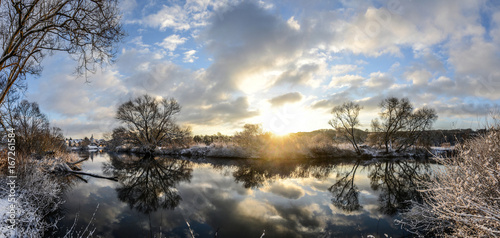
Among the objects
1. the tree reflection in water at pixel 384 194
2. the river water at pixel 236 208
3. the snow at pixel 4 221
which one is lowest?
the tree reflection in water at pixel 384 194

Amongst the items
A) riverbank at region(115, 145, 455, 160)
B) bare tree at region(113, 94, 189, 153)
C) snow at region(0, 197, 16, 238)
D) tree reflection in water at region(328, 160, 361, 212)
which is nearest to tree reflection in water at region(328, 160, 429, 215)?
tree reflection in water at region(328, 160, 361, 212)

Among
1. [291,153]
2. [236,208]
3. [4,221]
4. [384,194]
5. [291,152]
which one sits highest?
[4,221]

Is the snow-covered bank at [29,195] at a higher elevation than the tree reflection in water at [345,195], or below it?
higher

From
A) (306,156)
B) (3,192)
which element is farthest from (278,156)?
(3,192)

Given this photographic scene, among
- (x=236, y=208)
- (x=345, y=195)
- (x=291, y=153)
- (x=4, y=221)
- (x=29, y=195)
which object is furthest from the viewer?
(x=291, y=153)

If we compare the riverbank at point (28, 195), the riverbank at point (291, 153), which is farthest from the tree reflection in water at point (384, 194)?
the riverbank at point (291, 153)

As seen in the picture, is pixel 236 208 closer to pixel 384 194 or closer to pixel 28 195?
pixel 28 195

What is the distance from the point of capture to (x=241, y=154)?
26734 millimetres

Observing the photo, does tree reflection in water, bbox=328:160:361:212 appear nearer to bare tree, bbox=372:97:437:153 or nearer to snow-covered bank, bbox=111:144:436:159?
snow-covered bank, bbox=111:144:436:159

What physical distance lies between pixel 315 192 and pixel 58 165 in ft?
61.0

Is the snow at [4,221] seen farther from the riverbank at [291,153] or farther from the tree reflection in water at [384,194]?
the riverbank at [291,153]

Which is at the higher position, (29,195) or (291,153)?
(29,195)

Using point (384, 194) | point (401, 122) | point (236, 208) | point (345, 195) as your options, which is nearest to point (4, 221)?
point (236, 208)

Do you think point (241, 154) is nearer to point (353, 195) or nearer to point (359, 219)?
point (353, 195)
